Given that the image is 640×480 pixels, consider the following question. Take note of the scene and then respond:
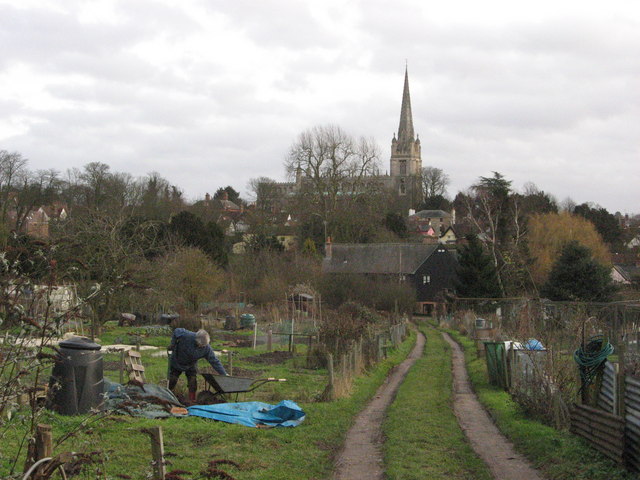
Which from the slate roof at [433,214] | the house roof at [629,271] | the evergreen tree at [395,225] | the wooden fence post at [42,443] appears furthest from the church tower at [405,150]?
the wooden fence post at [42,443]

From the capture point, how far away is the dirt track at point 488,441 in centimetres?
1046

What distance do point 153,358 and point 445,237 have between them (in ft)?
314

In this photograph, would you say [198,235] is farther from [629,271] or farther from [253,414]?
[253,414]

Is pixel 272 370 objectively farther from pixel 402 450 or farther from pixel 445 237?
pixel 445 237

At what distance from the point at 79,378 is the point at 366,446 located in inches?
187

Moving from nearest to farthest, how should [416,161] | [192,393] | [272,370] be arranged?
[192,393] < [272,370] < [416,161]

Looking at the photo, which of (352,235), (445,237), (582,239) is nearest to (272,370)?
(582,239)

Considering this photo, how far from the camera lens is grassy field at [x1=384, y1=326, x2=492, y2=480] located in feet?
34.0

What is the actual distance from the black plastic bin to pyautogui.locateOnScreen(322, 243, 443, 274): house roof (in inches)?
2167

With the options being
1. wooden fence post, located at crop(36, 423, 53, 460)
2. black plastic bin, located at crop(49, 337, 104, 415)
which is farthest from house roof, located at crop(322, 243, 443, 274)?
wooden fence post, located at crop(36, 423, 53, 460)

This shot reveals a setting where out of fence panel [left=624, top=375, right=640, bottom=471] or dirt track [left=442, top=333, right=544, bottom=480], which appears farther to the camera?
dirt track [left=442, top=333, right=544, bottom=480]

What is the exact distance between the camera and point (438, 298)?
212 ft

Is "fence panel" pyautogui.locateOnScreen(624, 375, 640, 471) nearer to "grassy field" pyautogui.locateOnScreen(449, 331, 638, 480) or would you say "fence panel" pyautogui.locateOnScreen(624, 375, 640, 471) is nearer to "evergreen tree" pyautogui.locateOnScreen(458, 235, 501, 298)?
"grassy field" pyautogui.locateOnScreen(449, 331, 638, 480)

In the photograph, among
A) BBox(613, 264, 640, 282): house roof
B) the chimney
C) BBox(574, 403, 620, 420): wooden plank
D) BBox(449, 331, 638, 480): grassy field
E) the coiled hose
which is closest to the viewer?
BBox(449, 331, 638, 480): grassy field
